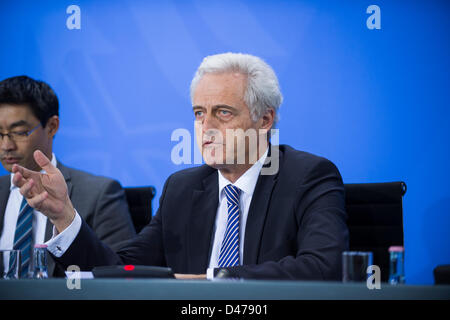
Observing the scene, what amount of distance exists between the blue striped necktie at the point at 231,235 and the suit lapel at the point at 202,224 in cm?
8

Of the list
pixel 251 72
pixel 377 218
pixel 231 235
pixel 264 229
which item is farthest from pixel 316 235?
pixel 251 72

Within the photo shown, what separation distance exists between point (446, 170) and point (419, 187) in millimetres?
167

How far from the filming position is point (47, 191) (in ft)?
6.23

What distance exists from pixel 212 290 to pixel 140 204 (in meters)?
1.81

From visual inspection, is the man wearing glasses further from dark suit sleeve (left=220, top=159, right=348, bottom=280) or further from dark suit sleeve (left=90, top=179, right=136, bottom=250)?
dark suit sleeve (left=220, top=159, right=348, bottom=280)

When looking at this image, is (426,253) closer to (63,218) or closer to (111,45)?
(63,218)

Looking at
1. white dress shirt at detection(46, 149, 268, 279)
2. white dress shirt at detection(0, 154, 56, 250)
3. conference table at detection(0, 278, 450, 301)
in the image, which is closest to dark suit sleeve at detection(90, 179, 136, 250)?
white dress shirt at detection(0, 154, 56, 250)

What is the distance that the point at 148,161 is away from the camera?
3301 mm

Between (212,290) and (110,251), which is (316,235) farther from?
(212,290)

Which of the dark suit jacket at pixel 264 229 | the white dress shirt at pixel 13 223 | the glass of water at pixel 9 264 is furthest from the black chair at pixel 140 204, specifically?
the glass of water at pixel 9 264

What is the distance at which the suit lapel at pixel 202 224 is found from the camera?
212 cm

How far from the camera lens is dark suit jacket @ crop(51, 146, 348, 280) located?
6.06ft

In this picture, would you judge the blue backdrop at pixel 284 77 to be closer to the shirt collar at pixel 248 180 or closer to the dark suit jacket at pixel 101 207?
the dark suit jacket at pixel 101 207

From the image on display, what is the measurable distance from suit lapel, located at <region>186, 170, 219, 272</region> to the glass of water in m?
0.72
